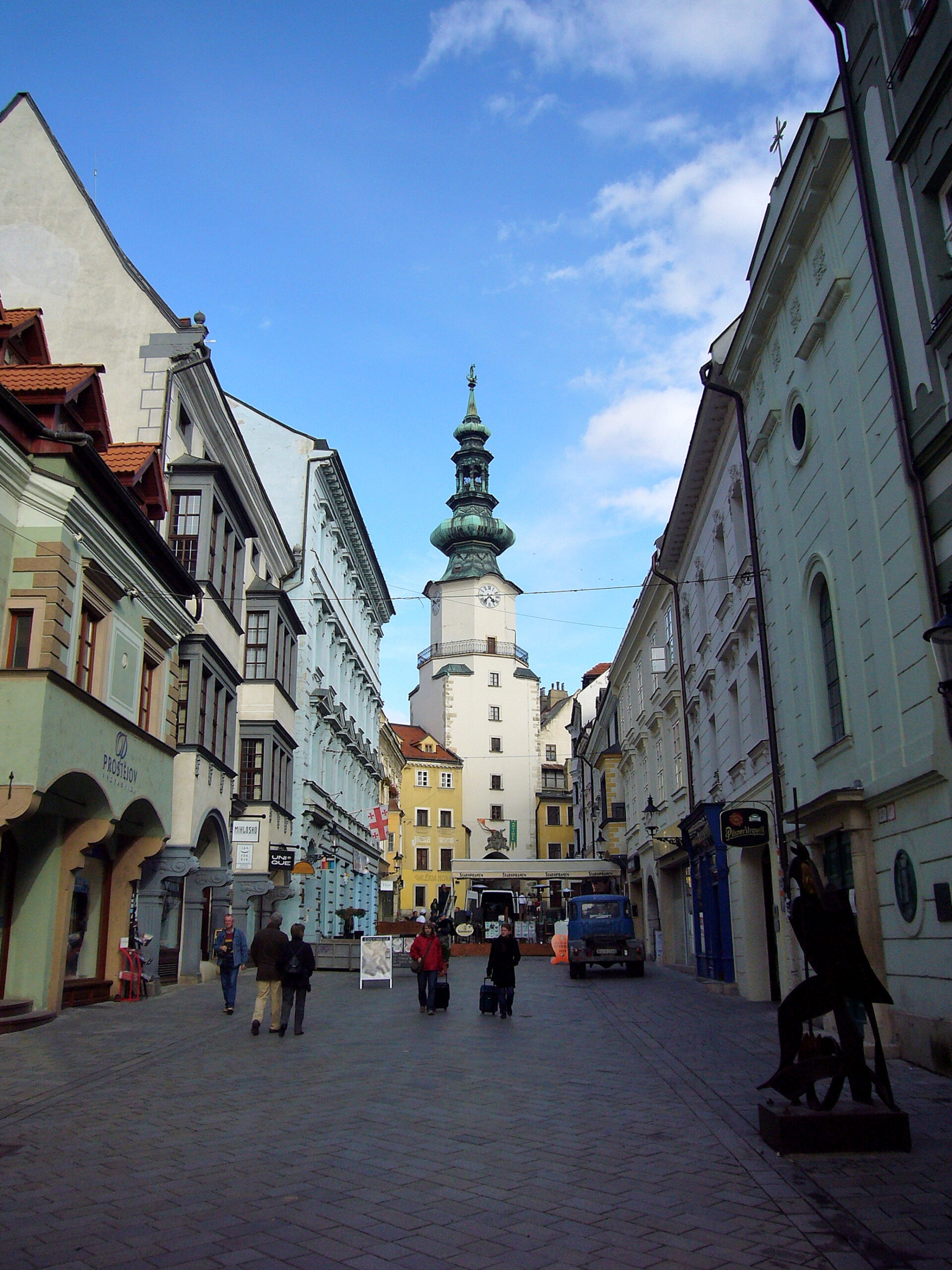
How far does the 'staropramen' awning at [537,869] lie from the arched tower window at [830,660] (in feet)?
104

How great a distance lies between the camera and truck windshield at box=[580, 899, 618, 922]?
1361 inches

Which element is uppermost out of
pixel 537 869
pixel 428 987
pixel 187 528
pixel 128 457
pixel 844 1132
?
pixel 187 528

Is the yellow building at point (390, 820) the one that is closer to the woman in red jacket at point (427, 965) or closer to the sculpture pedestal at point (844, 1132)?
the woman in red jacket at point (427, 965)

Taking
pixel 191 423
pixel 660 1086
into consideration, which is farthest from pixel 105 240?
pixel 660 1086

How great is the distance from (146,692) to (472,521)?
66563 mm

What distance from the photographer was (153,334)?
77.2ft

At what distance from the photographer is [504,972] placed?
695 inches

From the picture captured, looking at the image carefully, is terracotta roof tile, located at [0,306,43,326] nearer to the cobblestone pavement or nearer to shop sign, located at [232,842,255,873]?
the cobblestone pavement

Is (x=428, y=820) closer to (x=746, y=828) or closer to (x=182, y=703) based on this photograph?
(x=182, y=703)

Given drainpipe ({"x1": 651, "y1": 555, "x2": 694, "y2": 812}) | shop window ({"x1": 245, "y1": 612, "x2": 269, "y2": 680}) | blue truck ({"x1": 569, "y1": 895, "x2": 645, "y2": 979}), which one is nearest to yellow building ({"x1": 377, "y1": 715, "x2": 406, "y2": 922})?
blue truck ({"x1": 569, "y1": 895, "x2": 645, "y2": 979})

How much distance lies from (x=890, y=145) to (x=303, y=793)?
2756 cm

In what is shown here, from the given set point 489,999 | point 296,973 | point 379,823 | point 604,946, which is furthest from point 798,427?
point 379,823

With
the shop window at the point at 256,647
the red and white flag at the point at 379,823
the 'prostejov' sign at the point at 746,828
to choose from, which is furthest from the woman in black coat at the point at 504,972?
the red and white flag at the point at 379,823

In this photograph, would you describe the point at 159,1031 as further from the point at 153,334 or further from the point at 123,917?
the point at 153,334
